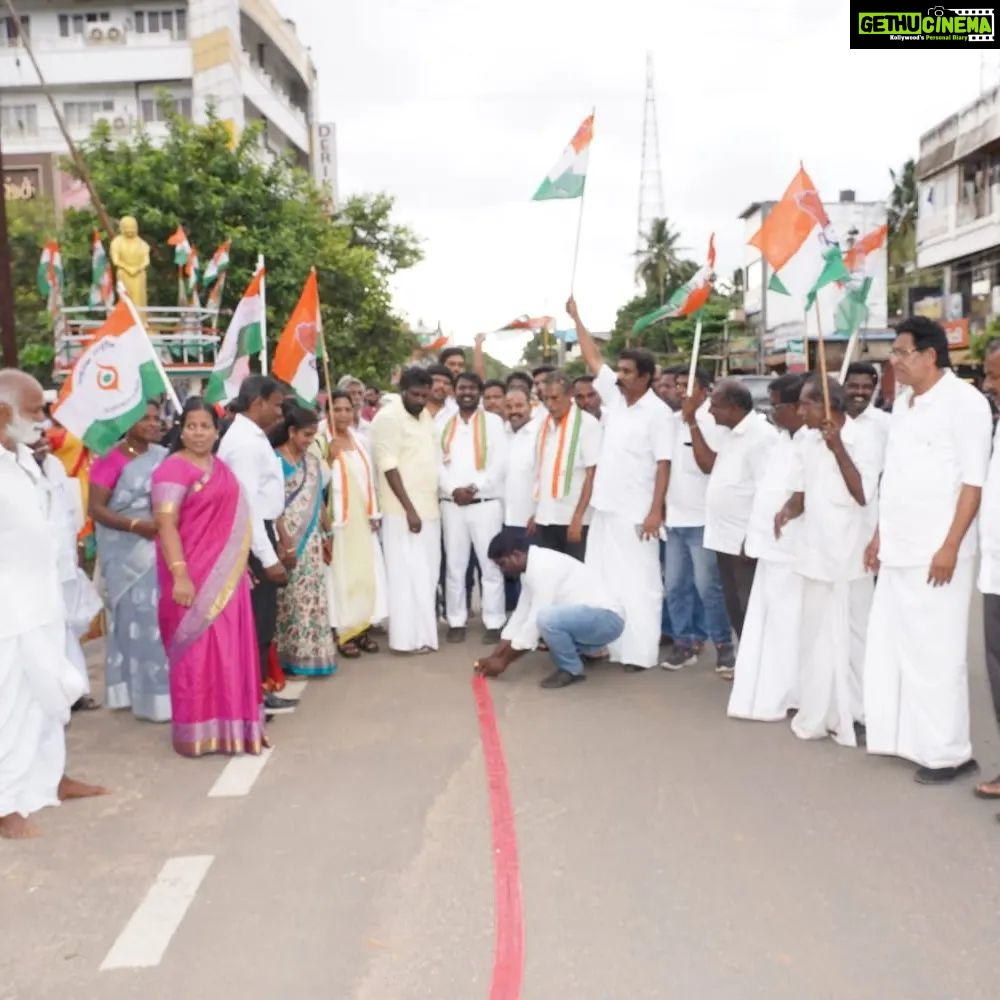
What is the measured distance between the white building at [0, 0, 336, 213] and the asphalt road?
3529 centimetres

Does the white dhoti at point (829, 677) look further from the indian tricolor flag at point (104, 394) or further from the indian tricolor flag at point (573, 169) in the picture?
the indian tricolor flag at point (573, 169)

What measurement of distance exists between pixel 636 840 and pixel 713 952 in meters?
0.89

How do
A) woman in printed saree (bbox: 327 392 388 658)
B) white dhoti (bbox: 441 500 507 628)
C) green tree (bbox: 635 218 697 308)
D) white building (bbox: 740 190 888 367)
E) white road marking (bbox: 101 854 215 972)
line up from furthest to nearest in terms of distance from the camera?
green tree (bbox: 635 218 697 308) → white building (bbox: 740 190 888 367) → white dhoti (bbox: 441 500 507 628) → woman in printed saree (bbox: 327 392 388 658) → white road marking (bbox: 101 854 215 972)

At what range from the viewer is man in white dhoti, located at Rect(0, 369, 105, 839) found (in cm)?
458

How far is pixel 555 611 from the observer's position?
21.6 ft

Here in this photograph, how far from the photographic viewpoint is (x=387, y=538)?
8023mm

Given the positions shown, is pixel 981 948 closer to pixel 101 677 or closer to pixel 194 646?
pixel 194 646

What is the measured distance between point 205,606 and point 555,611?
2047mm

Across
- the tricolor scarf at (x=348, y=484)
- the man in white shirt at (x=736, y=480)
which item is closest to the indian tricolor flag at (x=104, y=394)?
the tricolor scarf at (x=348, y=484)

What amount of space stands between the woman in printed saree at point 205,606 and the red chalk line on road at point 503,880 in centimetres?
115

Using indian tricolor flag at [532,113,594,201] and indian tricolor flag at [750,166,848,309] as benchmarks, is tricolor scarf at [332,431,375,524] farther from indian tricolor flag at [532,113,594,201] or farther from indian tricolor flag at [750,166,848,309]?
indian tricolor flag at [750,166,848,309]

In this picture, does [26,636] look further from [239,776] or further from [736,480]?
[736,480]

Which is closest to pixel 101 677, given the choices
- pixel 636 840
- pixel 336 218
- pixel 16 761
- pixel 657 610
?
pixel 16 761

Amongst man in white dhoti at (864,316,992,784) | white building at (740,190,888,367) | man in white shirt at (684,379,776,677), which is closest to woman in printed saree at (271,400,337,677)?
man in white shirt at (684,379,776,677)
